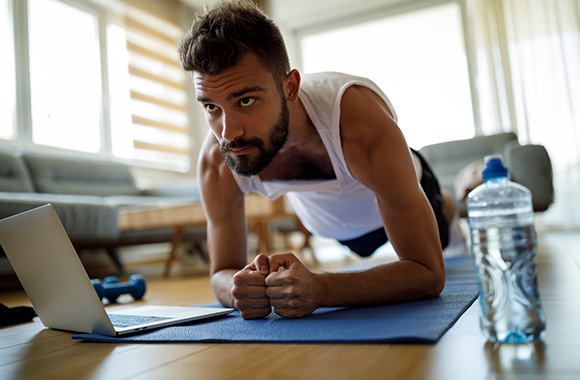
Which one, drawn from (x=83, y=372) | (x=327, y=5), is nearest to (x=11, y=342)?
(x=83, y=372)

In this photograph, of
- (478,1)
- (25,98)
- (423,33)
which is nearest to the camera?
(25,98)

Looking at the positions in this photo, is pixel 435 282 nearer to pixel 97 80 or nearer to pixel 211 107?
pixel 211 107

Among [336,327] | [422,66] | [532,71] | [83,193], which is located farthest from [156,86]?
[336,327]

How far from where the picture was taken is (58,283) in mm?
967

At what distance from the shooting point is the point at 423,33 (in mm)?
5566

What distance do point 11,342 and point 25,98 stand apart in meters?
3.21

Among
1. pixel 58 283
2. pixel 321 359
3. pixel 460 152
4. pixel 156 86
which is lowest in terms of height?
pixel 321 359

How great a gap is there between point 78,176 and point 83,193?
16 centimetres

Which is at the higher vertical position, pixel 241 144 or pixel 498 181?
pixel 241 144

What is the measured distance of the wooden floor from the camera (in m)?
0.58

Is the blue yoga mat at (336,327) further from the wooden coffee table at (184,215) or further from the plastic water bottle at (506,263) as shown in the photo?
the wooden coffee table at (184,215)

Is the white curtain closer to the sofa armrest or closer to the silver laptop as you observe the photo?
the sofa armrest

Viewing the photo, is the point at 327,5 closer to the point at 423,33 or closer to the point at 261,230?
the point at 423,33

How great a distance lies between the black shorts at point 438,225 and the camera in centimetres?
172
